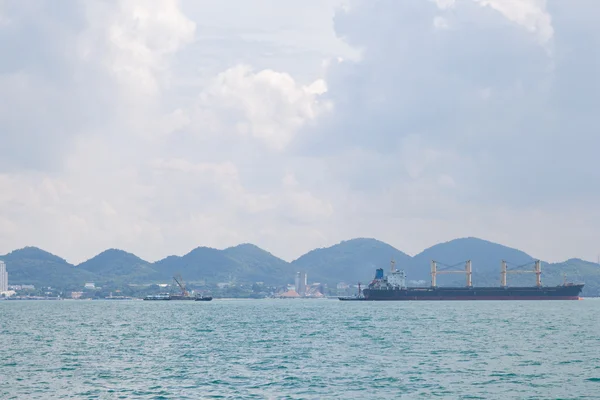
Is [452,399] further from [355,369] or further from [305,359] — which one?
[305,359]

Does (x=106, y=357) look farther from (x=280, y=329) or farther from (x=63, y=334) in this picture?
(x=280, y=329)

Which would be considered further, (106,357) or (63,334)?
(63,334)

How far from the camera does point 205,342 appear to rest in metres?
108

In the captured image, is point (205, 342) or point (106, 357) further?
point (205, 342)

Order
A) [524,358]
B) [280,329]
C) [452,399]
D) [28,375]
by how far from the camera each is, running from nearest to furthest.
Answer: [452,399] → [28,375] → [524,358] → [280,329]

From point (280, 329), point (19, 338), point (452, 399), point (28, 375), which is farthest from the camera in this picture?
point (280, 329)

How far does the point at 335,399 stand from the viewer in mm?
59219

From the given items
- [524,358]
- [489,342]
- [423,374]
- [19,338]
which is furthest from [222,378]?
[19,338]

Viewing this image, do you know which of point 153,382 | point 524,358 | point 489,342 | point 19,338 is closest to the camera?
A: point 153,382

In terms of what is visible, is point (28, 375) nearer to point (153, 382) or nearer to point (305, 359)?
point (153, 382)

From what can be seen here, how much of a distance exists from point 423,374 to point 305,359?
55.7ft

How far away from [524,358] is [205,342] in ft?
146

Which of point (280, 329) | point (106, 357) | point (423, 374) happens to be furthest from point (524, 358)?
point (280, 329)

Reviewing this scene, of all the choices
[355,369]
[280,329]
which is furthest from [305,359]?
[280,329]
